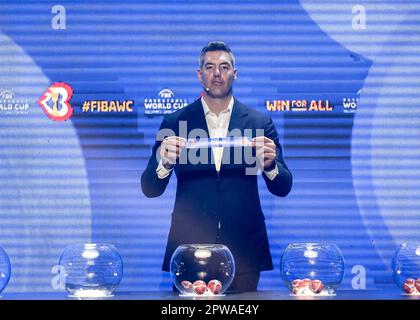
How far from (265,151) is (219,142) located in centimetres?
28

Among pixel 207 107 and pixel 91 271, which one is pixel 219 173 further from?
pixel 91 271

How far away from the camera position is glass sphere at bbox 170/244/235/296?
2.89 metres

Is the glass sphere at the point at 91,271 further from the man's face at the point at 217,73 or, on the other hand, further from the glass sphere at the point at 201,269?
the man's face at the point at 217,73

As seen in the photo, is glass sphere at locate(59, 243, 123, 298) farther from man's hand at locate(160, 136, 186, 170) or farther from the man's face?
the man's face

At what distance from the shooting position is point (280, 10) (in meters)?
4.30

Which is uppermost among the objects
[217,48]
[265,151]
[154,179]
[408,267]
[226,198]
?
[217,48]

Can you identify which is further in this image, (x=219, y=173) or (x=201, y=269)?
(x=219, y=173)

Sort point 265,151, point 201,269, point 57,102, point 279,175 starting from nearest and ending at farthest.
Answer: point 201,269, point 265,151, point 279,175, point 57,102

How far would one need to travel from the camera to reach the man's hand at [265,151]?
4051 millimetres

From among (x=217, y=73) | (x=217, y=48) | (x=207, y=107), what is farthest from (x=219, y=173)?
(x=217, y=48)

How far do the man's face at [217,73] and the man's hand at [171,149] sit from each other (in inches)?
12.1


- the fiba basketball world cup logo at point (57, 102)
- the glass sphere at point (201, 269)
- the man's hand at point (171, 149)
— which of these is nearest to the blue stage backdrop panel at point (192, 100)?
the fiba basketball world cup logo at point (57, 102)

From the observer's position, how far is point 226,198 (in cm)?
418
